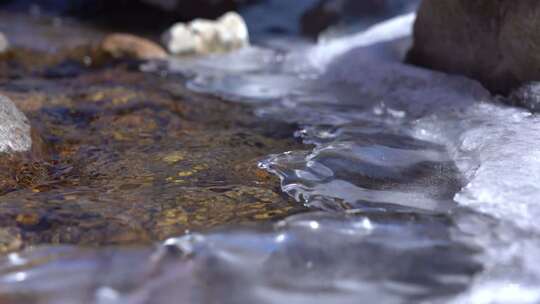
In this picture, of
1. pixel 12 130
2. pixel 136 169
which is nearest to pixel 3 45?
pixel 12 130

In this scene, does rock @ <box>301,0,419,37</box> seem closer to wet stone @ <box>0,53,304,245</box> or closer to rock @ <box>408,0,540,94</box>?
rock @ <box>408,0,540,94</box>

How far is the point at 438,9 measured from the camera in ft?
13.3

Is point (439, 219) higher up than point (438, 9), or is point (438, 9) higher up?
point (438, 9)

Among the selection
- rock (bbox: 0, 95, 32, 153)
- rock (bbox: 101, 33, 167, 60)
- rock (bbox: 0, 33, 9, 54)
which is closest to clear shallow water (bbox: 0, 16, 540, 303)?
A: rock (bbox: 0, 95, 32, 153)

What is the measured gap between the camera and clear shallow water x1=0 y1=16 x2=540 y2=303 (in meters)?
1.57

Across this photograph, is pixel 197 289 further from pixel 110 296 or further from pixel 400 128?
pixel 400 128

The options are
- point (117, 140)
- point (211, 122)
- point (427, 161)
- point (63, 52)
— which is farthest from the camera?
point (63, 52)

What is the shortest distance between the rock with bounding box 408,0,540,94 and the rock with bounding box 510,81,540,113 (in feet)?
0.20

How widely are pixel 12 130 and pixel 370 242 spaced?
5.62 ft

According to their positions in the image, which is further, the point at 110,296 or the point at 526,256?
the point at 526,256

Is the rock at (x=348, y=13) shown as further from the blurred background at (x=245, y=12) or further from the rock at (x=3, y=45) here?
the rock at (x=3, y=45)

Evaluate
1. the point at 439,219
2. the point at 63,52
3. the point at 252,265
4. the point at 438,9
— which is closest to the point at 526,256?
the point at 439,219

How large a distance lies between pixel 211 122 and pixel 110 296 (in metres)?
2.13

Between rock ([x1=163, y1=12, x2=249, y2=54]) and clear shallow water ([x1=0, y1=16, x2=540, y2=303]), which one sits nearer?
clear shallow water ([x1=0, y1=16, x2=540, y2=303])
